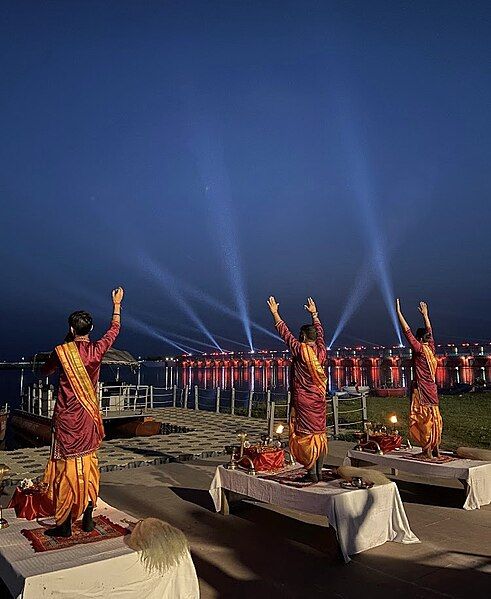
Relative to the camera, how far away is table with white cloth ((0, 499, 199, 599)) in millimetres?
3266

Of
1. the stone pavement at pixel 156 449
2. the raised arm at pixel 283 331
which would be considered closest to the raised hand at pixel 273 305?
the raised arm at pixel 283 331

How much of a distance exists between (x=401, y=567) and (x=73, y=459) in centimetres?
307

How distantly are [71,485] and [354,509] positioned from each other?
8.74 feet

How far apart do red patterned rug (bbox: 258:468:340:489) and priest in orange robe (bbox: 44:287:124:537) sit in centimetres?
227

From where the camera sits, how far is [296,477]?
19.2 ft

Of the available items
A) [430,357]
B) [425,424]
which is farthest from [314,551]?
[430,357]

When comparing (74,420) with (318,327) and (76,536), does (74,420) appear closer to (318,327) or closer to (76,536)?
(76,536)

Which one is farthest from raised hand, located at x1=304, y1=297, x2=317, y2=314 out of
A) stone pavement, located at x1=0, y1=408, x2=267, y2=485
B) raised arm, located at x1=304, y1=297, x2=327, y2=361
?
stone pavement, located at x1=0, y1=408, x2=267, y2=485

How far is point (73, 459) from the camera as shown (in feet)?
13.3

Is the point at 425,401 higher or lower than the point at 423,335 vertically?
lower

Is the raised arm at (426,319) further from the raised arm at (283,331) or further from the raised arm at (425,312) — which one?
the raised arm at (283,331)

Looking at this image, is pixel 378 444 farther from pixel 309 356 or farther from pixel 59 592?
pixel 59 592

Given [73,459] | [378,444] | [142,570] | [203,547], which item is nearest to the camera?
[142,570]

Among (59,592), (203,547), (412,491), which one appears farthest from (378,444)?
(59,592)
